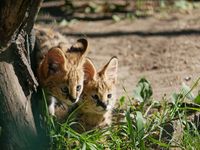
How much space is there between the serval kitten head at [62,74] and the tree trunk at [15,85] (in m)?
0.41

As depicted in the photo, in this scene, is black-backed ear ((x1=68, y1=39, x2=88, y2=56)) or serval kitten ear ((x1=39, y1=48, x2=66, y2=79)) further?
black-backed ear ((x1=68, y1=39, x2=88, y2=56))

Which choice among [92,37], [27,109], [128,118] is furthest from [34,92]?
[92,37]

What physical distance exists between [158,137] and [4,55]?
1.23 m

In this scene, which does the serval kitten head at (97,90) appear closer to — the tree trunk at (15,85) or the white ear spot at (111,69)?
the white ear spot at (111,69)

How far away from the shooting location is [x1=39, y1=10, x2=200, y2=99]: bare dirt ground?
22.0 feet

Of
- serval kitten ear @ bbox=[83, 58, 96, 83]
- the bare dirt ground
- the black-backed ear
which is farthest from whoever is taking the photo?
the bare dirt ground

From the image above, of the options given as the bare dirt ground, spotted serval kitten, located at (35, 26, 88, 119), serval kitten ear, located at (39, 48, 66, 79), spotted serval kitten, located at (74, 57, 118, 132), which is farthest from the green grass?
the bare dirt ground

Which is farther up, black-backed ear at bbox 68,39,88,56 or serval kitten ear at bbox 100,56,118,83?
black-backed ear at bbox 68,39,88,56

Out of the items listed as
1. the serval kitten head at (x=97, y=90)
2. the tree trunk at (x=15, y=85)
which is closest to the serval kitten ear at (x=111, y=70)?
the serval kitten head at (x=97, y=90)

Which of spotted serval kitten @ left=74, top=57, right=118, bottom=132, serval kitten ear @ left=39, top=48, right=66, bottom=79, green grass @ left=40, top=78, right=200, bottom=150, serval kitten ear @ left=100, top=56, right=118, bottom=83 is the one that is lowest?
green grass @ left=40, top=78, right=200, bottom=150

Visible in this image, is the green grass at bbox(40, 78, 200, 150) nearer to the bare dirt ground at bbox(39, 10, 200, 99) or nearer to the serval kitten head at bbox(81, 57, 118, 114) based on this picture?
the serval kitten head at bbox(81, 57, 118, 114)

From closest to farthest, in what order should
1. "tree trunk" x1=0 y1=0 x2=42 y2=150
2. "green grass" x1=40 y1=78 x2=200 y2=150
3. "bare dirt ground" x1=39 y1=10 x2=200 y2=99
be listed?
"tree trunk" x1=0 y1=0 x2=42 y2=150 < "green grass" x1=40 y1=78 x2=200 y2=150 < "bare dirt ground" x1=39 y1=10 x2=200 y2=99

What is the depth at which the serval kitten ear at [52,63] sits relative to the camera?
530 cm

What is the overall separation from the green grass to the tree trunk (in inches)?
7.8
